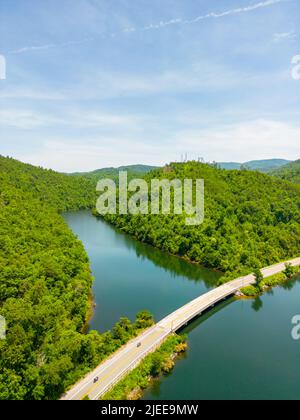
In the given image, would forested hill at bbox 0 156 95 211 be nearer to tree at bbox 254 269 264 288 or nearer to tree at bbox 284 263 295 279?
tree at bbox 254 269 264 288

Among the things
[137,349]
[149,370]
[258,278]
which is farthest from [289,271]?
[149,370]

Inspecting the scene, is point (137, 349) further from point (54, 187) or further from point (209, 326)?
point (54, 187)

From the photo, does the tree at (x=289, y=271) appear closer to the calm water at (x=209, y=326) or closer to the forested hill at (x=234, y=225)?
the calm water at (x=209, y=326)

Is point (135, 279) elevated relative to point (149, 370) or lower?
elevated
